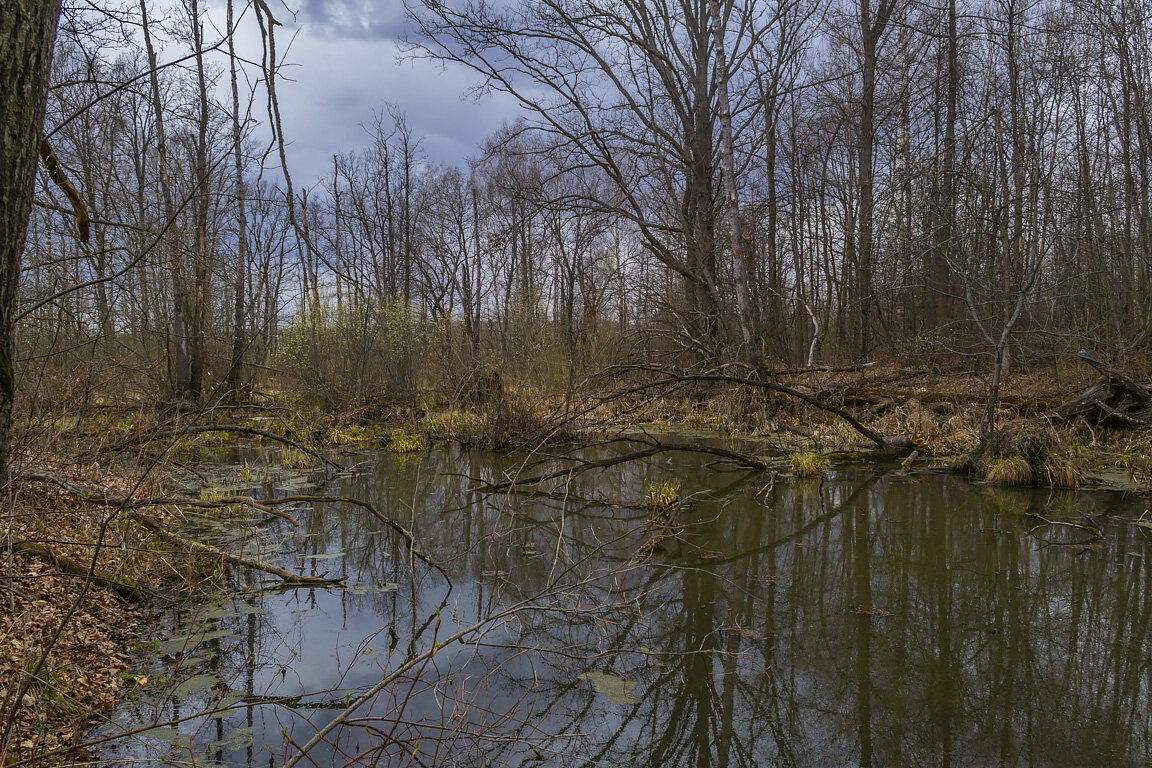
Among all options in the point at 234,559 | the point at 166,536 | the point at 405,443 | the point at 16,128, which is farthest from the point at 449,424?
the point at 16,128

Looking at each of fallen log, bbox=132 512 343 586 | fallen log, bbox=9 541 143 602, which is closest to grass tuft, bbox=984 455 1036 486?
fallen log, bbox=132 512 343 586

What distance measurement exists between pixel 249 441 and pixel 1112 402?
14107 millimetres

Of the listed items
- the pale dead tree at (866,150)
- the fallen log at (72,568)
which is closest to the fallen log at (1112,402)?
→ the pale dead tree at (866,150)

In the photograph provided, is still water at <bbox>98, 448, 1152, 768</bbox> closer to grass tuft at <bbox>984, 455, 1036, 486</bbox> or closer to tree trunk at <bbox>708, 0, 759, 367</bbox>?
grass tuft at <bbox>984, 455, 1036, 486</bbox>

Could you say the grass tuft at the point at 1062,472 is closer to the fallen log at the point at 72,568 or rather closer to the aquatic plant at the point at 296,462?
the fallen log at the point at 72,568

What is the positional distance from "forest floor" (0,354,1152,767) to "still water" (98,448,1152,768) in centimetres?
30

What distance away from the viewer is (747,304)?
10734 millimetres

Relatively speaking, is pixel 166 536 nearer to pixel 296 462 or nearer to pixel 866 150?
pixel 296 462

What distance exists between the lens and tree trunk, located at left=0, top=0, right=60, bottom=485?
1.51 metres

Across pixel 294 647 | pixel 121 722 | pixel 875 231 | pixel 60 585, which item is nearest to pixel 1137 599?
pixel 294 647

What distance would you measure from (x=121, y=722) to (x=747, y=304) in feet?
31.4

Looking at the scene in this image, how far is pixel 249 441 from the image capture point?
43.0 feet

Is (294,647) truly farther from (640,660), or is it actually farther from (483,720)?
(640,660)

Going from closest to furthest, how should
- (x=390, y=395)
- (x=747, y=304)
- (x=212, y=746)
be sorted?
1. (x=212, y=746)
2. (x=747, y=304)
3. (x=390, y=395)
